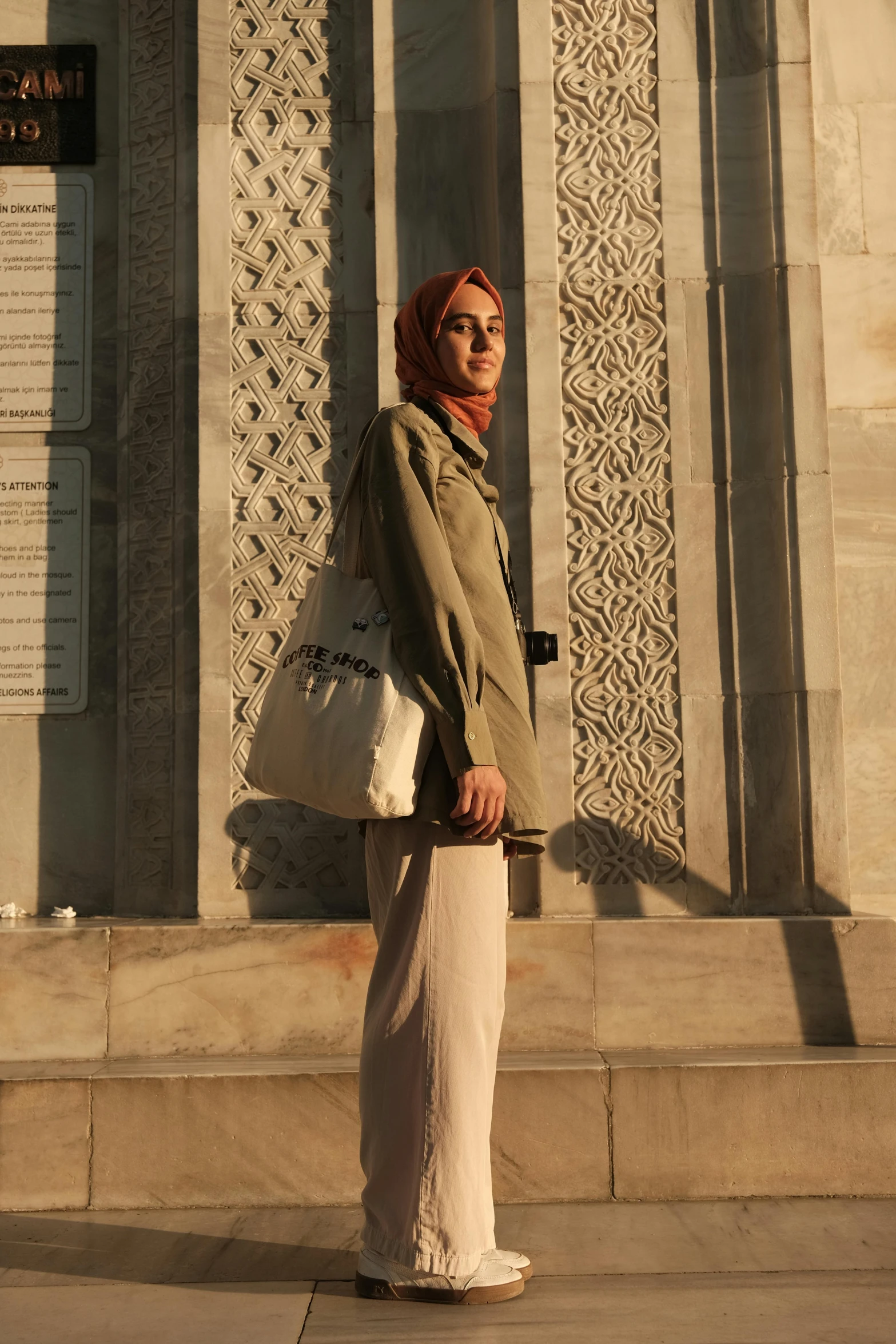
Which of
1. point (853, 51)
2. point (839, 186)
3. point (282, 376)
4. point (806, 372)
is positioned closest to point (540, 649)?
point (806, 372)

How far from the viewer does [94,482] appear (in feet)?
17.1

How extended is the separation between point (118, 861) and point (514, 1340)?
9.52 ft

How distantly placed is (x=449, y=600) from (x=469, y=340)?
2.32ft

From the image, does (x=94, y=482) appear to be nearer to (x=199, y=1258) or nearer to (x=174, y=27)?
(x=174, y=27)

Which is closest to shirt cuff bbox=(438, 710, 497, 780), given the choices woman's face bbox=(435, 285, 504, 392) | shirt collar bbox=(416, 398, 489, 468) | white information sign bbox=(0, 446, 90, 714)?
shirt collar bbox=(416, 398, 489, 468)

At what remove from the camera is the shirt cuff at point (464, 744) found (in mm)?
2566

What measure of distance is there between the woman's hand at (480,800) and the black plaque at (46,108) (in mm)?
3950

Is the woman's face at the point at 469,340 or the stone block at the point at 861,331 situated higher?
the stone block at the point at 861,331

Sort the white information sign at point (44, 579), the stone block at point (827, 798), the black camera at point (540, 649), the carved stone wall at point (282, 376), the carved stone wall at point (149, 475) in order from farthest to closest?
the white information sign at point (44, 579) < the carved stone wall at point (149, 475) < the carved stone wall at point (282, 376) < the stone block at point (827, 798) < the black camera at point (540, 649)

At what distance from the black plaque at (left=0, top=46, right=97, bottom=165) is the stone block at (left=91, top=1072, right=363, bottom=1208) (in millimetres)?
3827

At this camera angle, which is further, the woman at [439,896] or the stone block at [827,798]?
the stone block at [827,798]

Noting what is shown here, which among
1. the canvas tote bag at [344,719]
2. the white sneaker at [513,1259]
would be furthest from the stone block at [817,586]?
the white sneaker at [513,1259]

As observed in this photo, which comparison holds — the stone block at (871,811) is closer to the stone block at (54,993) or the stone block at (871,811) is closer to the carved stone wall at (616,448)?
the carved stone wall at (616,448)

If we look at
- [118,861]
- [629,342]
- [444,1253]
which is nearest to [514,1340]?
[444,1253]
